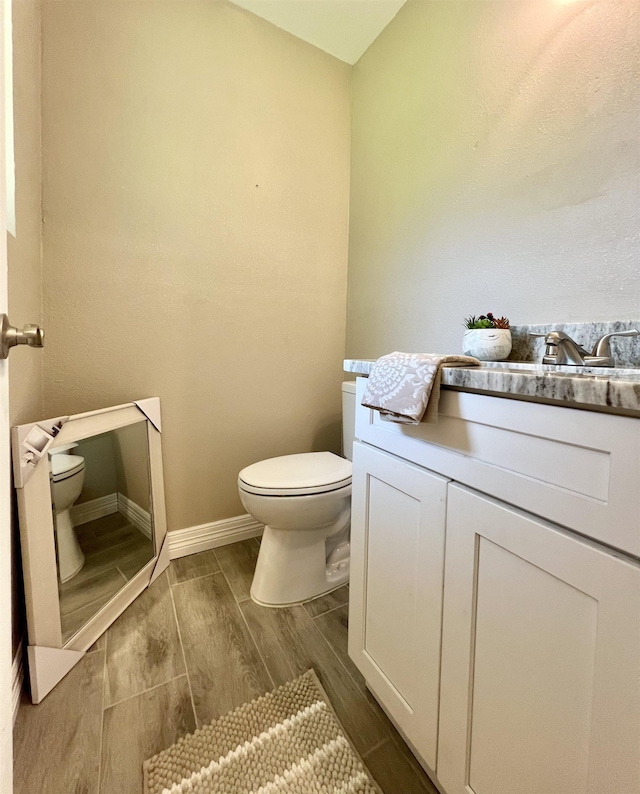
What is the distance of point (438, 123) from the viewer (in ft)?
4.39

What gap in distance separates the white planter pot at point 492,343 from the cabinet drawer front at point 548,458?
0.48 m

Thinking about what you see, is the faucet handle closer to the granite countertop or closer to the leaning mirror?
the granite countertop

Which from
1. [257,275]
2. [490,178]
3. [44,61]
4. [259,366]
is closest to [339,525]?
[259,366]

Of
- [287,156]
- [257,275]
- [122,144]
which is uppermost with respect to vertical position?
[287,156]

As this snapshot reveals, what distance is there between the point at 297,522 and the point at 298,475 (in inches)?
6.5

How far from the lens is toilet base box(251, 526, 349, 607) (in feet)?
4.22

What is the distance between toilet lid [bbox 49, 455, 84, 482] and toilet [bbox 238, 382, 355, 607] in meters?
0.54

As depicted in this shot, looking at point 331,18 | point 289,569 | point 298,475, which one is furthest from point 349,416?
point 331,18

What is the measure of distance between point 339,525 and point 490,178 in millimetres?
1373

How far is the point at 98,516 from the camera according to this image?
4.05ft

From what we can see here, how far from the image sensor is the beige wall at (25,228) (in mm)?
951

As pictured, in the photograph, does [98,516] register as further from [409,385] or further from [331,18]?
[331,18]

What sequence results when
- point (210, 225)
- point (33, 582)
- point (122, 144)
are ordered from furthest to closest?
point (210, 225), point (122, 144), point (33, 582)

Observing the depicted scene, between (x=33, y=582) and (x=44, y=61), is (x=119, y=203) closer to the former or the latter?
(x=44, y=61)
